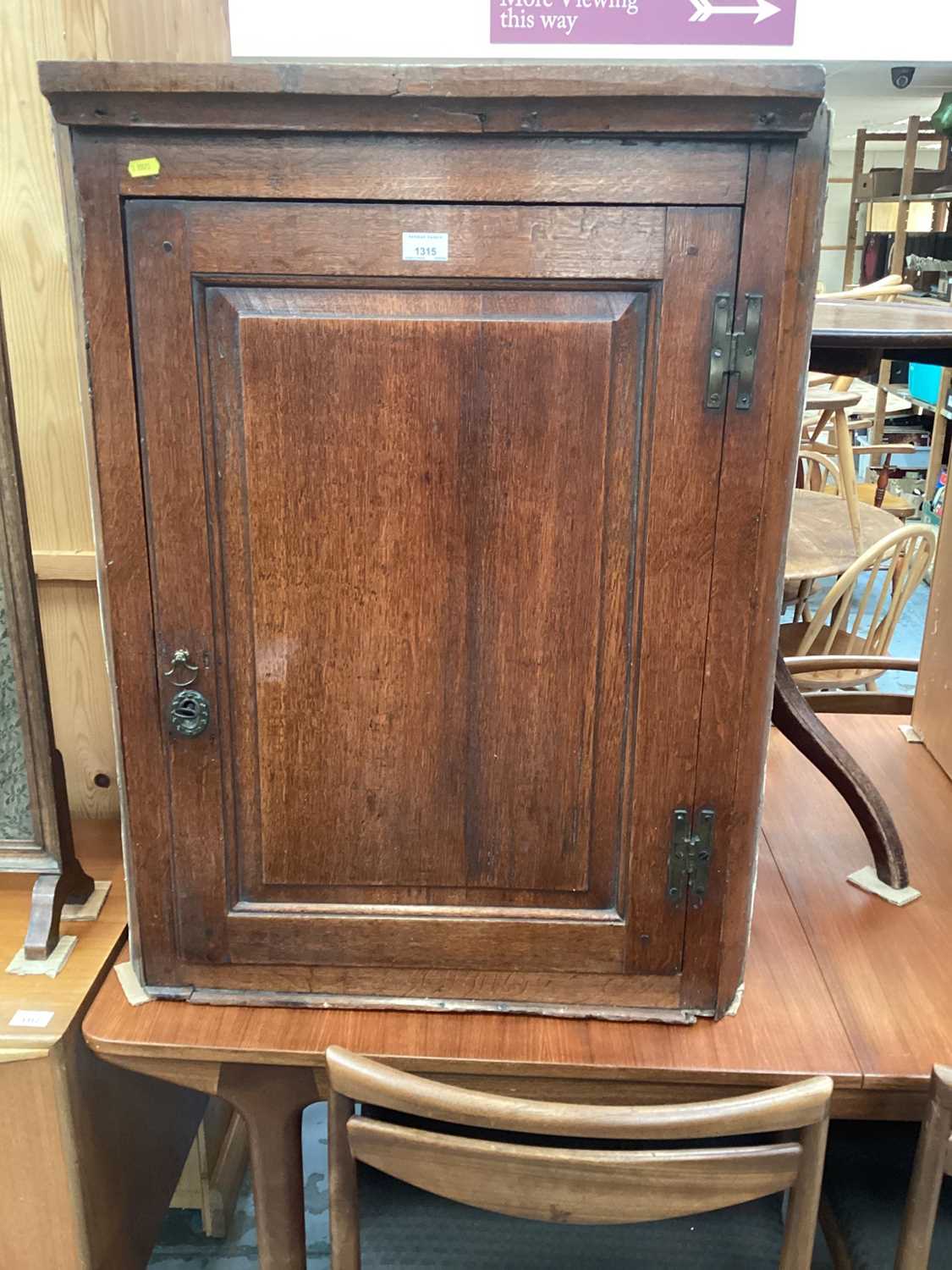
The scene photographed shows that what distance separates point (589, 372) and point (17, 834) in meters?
0.88

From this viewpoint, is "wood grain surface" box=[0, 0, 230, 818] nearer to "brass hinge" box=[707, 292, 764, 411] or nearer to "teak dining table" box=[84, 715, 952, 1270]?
"teak dining table" box=[84, 715, 952, 1270]

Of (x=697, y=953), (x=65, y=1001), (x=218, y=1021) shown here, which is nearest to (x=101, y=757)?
(x=65, y=1001)

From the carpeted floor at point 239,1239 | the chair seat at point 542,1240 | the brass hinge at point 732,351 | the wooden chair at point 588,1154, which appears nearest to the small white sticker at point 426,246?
the brass hinge at point 732,351

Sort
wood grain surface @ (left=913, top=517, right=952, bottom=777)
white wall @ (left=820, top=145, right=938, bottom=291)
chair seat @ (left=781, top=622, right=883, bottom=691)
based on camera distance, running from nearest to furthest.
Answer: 1. wood grain surface @ (left=913, top=517, right=952, bottom=777)
2. chair seat @ (left=781, top=622, right=883, bottom=691)
3. white wall @ (left=820, top=145, right=938, bottom=291)

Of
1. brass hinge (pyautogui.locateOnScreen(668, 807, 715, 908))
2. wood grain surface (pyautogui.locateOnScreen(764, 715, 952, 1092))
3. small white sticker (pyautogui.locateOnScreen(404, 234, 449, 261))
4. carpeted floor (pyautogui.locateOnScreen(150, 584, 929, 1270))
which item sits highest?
small white sticker (pyautogui.locateOnScreen(404, 234, 449, 261))

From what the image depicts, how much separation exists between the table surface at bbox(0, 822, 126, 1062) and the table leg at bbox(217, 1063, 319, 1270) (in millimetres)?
209

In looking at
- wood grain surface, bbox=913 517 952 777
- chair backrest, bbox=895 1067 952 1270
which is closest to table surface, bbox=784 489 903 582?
wood grain surface, bbox=913 517 952 777

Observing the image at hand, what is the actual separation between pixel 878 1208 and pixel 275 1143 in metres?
0.71

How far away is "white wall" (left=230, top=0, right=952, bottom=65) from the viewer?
337 cm

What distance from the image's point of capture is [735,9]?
3201mm

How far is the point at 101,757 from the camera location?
5.12 ft

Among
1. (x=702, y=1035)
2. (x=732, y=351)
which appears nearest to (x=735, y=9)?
(x=732, y=351)

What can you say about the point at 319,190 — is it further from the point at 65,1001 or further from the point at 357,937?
the point at 65,1001

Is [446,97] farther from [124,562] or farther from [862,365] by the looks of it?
[862,365]
